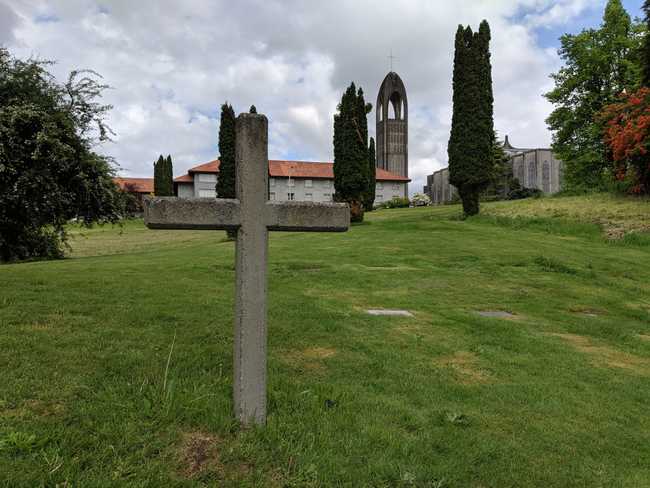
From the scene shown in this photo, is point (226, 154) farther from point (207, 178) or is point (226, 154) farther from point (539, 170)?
point (539, 170)

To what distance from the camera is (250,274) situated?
10.4 ft

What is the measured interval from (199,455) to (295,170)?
221 ft

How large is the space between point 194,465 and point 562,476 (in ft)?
7.76

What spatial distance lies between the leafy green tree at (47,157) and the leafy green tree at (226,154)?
1379 centimetres

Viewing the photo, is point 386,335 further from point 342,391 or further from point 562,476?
point 562,476

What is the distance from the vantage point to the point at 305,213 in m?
3.31

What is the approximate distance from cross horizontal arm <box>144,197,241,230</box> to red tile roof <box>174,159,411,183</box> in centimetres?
6285

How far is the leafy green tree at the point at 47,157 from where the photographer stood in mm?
11969

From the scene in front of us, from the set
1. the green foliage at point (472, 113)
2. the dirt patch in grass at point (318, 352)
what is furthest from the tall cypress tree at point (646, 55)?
the dirt patch in grass at point (318, 352)

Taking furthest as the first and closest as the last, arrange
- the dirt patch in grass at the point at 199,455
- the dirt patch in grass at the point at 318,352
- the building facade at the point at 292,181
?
the building facade at the point at 292,181
the dirt patch in grass at the point at 318,352
the dirt patch in grass at the point at 199,455

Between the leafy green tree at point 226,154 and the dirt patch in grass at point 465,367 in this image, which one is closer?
the dirt patch in grass at point 465,367

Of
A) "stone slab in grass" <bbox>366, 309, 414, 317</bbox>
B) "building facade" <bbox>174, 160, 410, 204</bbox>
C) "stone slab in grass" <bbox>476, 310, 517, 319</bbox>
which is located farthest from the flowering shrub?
"building facade" <bbox>174, 160, 410, 204</bbox>

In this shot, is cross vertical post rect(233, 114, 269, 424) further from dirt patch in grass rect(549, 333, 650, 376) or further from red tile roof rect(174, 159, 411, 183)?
red tile roof rect(174, 159, 411, 183)

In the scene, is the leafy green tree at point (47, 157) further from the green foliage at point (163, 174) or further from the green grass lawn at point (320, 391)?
the green foliage at point (163, 174)
